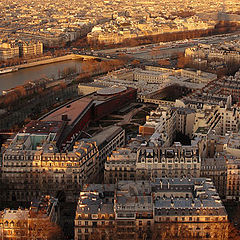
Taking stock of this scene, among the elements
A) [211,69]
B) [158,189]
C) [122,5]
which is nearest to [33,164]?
[158,189]

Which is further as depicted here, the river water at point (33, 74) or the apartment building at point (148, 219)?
the river water at point (33, 74)

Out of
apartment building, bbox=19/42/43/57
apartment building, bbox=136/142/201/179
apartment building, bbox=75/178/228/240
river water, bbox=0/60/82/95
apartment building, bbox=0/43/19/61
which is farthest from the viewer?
apartment building, bbox=19/42/43/57

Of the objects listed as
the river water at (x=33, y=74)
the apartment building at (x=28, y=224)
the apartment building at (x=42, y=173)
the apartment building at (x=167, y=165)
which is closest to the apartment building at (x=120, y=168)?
the apartment building at (x=167, y=165)

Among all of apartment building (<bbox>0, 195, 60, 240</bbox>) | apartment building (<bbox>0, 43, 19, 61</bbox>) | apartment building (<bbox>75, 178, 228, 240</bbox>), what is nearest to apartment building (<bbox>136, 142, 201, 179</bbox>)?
apartment building (<bbox>75, 178, 228, 240</bbox>)

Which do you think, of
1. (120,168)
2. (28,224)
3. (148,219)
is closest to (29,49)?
(120,168)

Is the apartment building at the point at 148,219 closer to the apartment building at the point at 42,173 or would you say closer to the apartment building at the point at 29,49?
the apartment building at the point at 42,173

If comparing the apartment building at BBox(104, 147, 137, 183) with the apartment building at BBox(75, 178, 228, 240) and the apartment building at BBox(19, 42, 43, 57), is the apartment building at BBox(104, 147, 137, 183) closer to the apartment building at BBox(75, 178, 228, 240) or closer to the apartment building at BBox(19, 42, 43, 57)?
the apartment building at BBox(75, 178, 228, 240)

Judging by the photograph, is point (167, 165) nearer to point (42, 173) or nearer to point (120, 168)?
point (120, 168)

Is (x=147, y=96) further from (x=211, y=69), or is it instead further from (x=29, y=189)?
(x=29, y=189)

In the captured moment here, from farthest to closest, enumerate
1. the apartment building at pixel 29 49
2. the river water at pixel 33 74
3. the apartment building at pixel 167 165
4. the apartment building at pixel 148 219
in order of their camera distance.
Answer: the apartment building at pixel 29 49 → the river water at pixel 33 74 → the apartment building at pixel 167 165 → the apartment building at pixel 148 219
